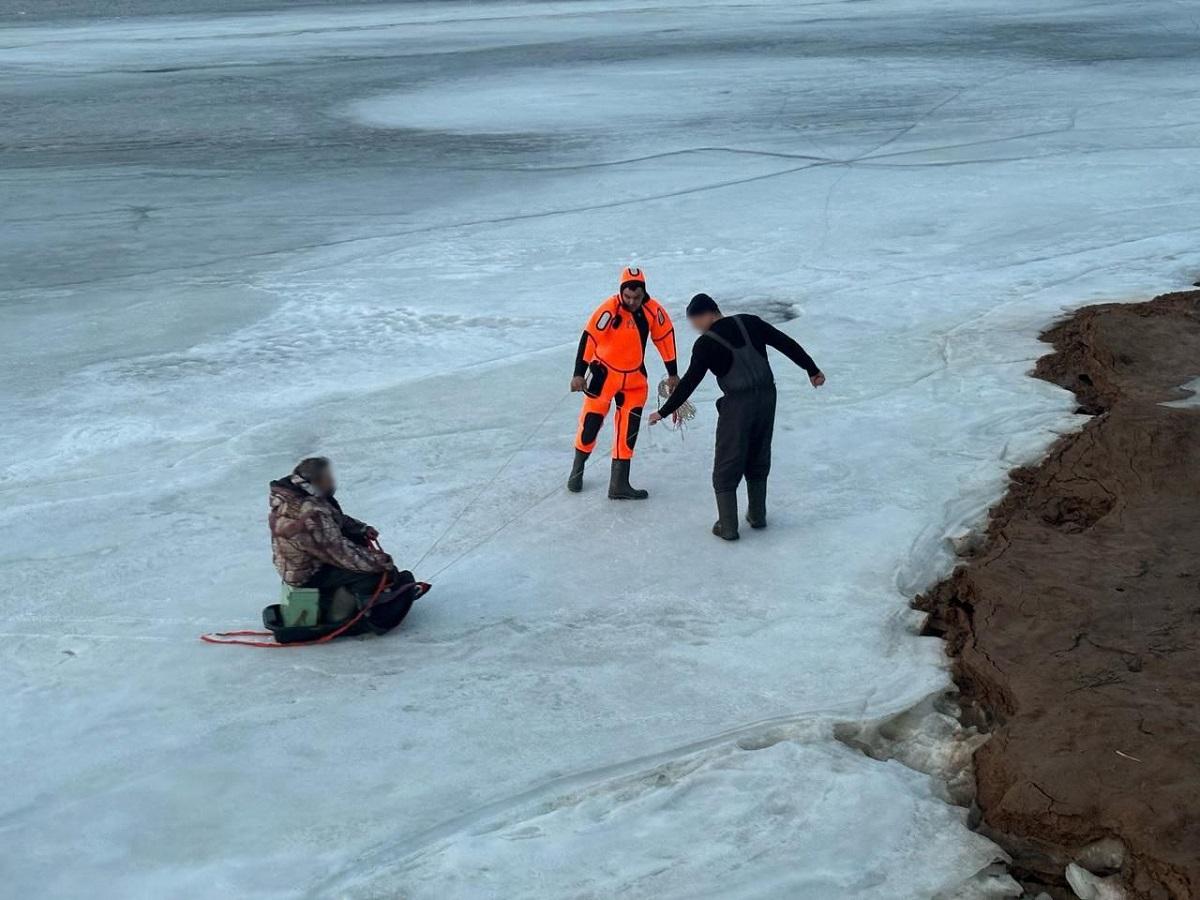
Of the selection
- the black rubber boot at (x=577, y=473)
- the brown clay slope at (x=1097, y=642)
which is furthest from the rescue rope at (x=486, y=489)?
the brown clay slope at (x=1097, y=642)

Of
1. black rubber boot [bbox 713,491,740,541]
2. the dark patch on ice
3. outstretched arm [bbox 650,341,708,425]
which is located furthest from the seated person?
the dark patch on ice

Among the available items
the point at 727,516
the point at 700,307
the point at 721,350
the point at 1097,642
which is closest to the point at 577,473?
the point at 727,516

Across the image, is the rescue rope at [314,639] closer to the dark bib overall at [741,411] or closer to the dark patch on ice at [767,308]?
the dark bib overall at [741,411]

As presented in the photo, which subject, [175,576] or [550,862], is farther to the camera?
[175,576]

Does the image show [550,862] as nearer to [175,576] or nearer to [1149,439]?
[175,576]

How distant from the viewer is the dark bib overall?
327 inches

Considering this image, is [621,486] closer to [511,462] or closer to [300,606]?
[511,462]

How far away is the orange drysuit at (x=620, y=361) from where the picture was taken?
9.04m

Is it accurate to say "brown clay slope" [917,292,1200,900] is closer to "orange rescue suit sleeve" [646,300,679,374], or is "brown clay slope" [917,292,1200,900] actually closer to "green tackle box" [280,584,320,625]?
"orange rescue suit sleeve" [646,300,679,374]

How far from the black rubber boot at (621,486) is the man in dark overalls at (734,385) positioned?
896 mm

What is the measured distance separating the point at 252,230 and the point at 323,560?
34.4 feet

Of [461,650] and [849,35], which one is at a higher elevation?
[849,35]

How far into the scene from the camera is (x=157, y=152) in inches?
843

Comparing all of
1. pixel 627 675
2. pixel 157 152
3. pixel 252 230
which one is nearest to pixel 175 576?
pixel 627 675
